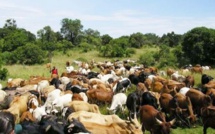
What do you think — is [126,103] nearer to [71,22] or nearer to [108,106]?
[108,106]

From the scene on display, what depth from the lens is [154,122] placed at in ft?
32.9

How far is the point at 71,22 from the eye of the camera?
65.4 m

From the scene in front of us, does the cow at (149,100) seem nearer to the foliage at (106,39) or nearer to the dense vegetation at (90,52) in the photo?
the dense vegetation at (90,52)

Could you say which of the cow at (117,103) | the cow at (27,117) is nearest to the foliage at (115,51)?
the cow at (117,103)

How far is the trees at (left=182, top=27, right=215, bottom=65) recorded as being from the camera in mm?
33438

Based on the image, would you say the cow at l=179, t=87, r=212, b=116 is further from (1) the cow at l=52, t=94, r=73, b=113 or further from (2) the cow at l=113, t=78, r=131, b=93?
(2) the cow at l=113, t=78, r=131, b=93

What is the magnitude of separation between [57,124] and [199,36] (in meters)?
28.2

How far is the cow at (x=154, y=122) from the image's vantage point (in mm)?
9586

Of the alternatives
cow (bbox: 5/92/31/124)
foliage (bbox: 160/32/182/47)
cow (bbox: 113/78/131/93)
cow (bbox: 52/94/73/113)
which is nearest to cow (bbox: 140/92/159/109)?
cow (bbox: 52/94/73/113)

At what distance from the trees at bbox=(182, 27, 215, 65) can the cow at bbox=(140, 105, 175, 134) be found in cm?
2444

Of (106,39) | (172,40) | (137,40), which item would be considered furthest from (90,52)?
(172,40)

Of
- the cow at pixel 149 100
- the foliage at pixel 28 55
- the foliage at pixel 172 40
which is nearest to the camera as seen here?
the cow at pixel 149 100

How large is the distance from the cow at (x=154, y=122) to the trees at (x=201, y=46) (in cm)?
2444

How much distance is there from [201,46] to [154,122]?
2504cm
